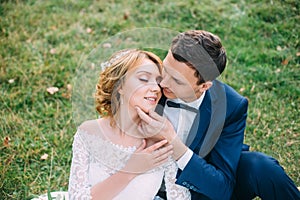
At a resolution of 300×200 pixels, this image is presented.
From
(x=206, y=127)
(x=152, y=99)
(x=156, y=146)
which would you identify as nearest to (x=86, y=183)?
(x=156, y=146)

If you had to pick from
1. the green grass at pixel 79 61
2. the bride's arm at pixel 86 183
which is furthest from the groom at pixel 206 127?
the green grass at pixel 79 61

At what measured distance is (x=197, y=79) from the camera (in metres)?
2.50

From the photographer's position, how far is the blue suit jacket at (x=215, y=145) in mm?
2479

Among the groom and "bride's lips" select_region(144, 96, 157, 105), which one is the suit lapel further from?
"bride's lips" select_region(144, 96, 157, 105)

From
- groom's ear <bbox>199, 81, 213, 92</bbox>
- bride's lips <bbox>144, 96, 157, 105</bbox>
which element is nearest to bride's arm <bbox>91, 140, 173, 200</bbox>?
bride's lips <bbox>144, 96, 157, 105</bbox>

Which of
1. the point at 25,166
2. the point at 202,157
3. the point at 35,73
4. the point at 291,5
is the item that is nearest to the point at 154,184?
the point at 202,157

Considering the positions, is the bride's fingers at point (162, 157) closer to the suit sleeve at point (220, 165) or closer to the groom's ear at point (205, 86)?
the suit sleeve at point (220, 165)

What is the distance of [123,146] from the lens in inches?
103

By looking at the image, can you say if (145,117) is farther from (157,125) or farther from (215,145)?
(215,145)

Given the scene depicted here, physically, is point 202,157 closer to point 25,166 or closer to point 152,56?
point 152,56

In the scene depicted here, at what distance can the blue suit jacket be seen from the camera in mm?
2479

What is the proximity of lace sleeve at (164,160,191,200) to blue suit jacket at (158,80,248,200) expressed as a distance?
0.15 feet

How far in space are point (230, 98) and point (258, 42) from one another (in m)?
→ 2.38

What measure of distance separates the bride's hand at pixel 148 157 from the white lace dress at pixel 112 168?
0.05 metres
